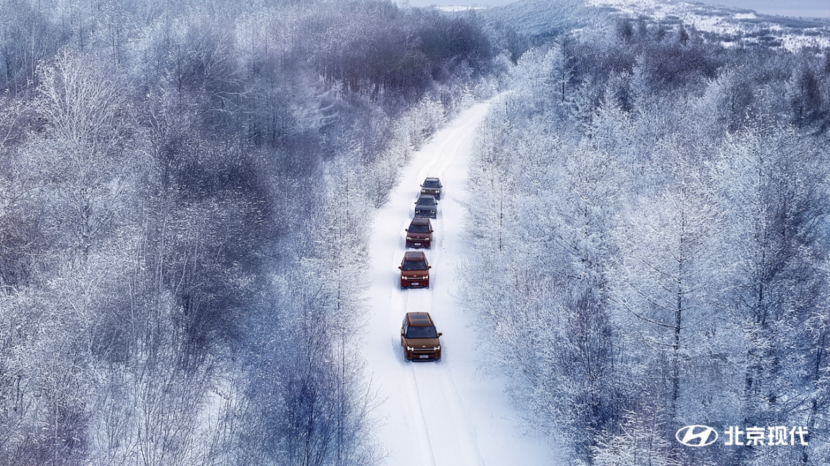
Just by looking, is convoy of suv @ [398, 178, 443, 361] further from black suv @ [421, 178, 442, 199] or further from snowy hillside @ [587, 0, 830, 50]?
snowy hillside @ [587, 0, 830, 50]

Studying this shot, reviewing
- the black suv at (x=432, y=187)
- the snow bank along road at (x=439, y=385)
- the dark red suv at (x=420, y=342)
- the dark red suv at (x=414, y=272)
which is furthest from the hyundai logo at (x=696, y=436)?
the black suv at (x=432, y=187)

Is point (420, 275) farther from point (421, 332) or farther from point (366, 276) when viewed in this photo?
point (421, 332)

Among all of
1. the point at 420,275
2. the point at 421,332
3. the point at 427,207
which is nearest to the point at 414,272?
the point at 420,275

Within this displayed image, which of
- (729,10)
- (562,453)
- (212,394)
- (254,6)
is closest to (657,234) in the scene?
(562,453)

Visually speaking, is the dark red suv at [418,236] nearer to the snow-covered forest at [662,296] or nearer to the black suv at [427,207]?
the snow-covered forest at [662,296]

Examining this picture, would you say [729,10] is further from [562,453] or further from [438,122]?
[562,453]

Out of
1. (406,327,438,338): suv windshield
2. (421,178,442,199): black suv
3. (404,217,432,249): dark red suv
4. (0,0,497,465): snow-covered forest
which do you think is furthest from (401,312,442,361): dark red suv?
(421,178,442,199): black suv
